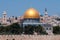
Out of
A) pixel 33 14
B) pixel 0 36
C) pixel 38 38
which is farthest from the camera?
pixel 33 14

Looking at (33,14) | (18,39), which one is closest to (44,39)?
(18,39)

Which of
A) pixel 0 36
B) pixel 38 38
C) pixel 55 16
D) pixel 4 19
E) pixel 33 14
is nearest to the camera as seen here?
pixel 0 36

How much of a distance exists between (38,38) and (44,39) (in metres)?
0.54

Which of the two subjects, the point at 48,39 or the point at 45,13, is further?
the point at 45,13

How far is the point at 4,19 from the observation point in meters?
111

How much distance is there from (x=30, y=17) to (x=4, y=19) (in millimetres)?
28773

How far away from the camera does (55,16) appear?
506 feet

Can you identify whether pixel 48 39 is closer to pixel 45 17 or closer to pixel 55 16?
pixel 45 17

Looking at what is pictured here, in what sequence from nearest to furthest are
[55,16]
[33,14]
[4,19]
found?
[33,14], [4,19], [55,16]

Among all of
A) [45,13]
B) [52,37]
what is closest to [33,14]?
[45,13]

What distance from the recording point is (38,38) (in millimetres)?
29875

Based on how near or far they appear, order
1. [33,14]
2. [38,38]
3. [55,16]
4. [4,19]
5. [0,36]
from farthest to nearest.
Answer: [55,16], [4,19], [33,14], [38,38], [0,36]

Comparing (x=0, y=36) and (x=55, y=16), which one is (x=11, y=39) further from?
(x=55, y=16)

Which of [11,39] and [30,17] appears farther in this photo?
[30,17]
